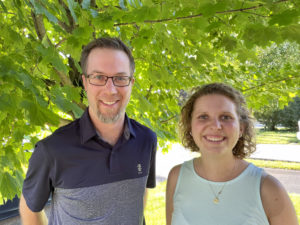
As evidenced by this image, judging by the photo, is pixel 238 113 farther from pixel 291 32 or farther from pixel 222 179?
pixel 291 32

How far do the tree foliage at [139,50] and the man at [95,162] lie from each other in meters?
0.17

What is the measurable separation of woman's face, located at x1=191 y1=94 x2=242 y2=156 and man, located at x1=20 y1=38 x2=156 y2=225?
1.34 feet

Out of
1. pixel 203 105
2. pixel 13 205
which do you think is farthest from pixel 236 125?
pixel 13 205

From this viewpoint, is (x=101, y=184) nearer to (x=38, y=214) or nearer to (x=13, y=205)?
(x=38, y=214)

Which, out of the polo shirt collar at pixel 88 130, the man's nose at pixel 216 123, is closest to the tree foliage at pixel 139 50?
the polo shirt collar at pixel 88 130

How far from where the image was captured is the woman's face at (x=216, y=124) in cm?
154

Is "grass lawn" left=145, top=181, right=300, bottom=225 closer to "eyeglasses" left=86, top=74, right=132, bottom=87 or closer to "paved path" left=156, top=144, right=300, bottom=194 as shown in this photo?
"paved path" left=156, top=144, right=300, bottom=194

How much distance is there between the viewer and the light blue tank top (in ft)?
4.74

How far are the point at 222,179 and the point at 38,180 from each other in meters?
1.00

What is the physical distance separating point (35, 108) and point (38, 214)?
777 millimetres

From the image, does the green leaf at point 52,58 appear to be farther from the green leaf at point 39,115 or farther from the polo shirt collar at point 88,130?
the green leaf at point 39,115

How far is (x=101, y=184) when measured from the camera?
4.98ft

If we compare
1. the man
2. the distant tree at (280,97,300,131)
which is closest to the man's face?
the man

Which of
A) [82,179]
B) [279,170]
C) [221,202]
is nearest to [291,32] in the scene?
[221,202]
